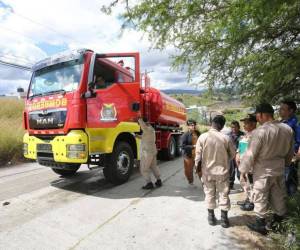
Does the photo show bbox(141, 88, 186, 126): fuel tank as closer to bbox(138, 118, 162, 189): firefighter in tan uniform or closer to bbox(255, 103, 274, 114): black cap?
bbox(138, 118, 162, 189): firefighter in tan uniform

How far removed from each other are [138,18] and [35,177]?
17.9 feet

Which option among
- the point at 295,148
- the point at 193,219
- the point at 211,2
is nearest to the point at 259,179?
the point at 295,148

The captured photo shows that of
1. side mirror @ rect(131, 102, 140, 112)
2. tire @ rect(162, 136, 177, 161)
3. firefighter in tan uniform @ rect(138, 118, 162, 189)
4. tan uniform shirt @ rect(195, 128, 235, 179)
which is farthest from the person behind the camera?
tire @ rect(162, 136, 177, 161)

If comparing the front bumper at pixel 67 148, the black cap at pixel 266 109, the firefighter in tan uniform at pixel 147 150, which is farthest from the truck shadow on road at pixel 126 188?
the black cap at pixel 266 109

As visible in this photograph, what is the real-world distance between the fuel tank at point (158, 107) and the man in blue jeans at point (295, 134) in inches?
163

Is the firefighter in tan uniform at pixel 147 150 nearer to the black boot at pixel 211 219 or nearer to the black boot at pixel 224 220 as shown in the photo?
the black boot at pixel 211 219

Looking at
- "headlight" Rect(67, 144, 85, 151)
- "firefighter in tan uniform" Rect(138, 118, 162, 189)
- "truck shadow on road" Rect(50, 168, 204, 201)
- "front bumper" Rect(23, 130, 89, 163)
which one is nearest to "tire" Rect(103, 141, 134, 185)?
"truck shadow on road" Rect(50, 168, 204, 201)

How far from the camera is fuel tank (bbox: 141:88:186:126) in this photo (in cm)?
826

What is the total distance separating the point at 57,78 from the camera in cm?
616

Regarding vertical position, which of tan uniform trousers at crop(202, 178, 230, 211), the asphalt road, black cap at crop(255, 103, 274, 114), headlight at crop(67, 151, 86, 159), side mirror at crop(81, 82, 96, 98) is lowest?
the asphalt road

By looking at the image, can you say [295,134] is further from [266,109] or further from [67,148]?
[67,148]

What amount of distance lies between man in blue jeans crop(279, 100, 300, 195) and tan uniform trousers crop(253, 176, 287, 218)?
483 mm

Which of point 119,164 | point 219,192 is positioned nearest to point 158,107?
point 119,164

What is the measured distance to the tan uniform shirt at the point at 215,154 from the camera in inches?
161
